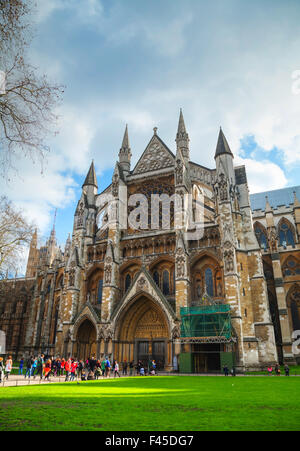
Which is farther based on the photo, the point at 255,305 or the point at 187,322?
the point at 255,305

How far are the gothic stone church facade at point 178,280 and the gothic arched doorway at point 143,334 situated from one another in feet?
0.28

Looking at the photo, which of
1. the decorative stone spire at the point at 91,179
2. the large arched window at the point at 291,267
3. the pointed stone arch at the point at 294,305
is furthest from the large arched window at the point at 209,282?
the decorative stone spire at the point at 91,179

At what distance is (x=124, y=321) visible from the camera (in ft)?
92.6

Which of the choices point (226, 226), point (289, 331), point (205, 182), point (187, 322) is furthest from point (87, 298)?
point (289, 331)

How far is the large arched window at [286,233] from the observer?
4122 centimetres

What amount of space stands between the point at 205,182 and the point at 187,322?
15.1 m

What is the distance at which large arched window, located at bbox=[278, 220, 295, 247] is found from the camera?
135 feet

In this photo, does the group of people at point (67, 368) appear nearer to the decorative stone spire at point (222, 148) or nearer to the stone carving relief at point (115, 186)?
the stone carving relief at point (115, 186)

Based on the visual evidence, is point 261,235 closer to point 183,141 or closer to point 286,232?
point 286,232

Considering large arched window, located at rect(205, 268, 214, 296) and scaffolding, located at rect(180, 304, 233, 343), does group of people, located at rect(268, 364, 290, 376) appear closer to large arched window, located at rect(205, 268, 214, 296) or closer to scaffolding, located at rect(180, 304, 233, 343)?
scaffolding, located at rect(180, 304, 233, 343)

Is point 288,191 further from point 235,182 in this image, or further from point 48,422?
point 48,422

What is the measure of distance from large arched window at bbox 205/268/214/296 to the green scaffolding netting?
2709 mm

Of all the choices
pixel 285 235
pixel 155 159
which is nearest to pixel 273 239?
pixel 285 235

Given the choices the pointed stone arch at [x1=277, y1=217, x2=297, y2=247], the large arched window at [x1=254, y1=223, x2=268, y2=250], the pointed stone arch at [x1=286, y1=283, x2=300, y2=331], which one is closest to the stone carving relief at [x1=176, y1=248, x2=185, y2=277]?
the pointed stone arch at [x1=286, y1=283, x2=300, y2=331]
